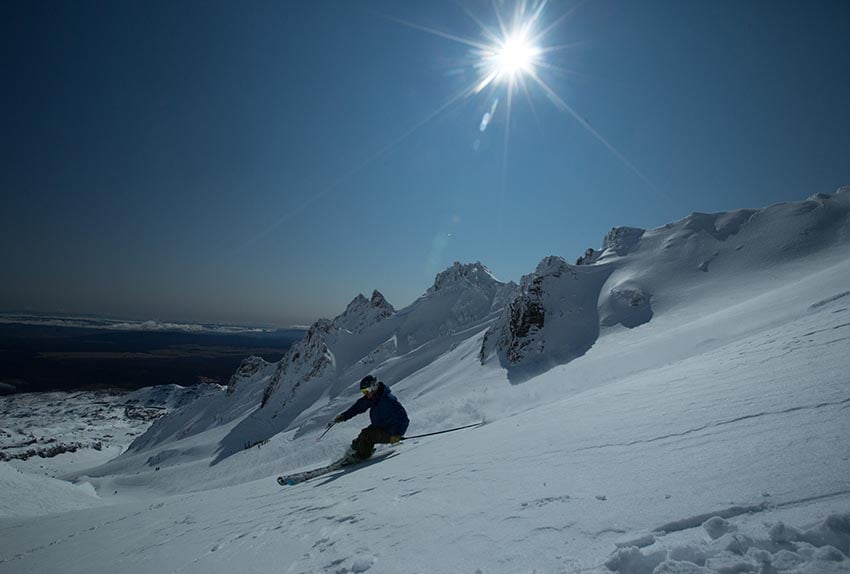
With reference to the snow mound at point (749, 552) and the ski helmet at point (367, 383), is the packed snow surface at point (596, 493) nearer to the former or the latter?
the snow mound at point (749, 552)

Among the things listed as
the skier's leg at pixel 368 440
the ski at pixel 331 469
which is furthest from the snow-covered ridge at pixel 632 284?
the ski at pixel 331 469

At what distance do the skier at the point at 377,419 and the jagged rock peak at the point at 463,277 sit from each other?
255 feet

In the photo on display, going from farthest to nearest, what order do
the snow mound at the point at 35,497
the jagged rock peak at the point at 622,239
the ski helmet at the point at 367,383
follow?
the jagged rock peak at the point at 622,239
the snow mound at the point at 35,497
the ski helmet at the point at 367,383

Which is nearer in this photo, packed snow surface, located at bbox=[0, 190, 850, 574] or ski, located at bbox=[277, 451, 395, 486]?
packed snow surface, located at bbox=[0, 190, 850, 574]

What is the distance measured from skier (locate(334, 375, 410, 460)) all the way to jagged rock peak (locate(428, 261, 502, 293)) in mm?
77633

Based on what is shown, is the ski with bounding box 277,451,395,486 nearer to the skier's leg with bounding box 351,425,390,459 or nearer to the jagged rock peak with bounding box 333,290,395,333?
the skier's leg with bounding box 351,425,390,459

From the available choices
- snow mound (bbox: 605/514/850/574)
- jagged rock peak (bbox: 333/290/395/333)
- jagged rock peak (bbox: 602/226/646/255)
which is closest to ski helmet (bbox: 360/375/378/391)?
snow mound (bbox: 605/514/850/574)

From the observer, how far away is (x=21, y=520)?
12.1m

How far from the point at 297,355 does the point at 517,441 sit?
9159cm

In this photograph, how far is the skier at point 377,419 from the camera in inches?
343

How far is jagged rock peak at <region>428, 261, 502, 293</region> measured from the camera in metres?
89.4

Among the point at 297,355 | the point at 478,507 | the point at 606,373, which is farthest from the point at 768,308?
the point at 297,355

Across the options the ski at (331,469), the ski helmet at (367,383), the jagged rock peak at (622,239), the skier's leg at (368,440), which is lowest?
the ski at (331,469)

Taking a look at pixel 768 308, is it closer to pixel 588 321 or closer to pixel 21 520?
pixel 588 321
